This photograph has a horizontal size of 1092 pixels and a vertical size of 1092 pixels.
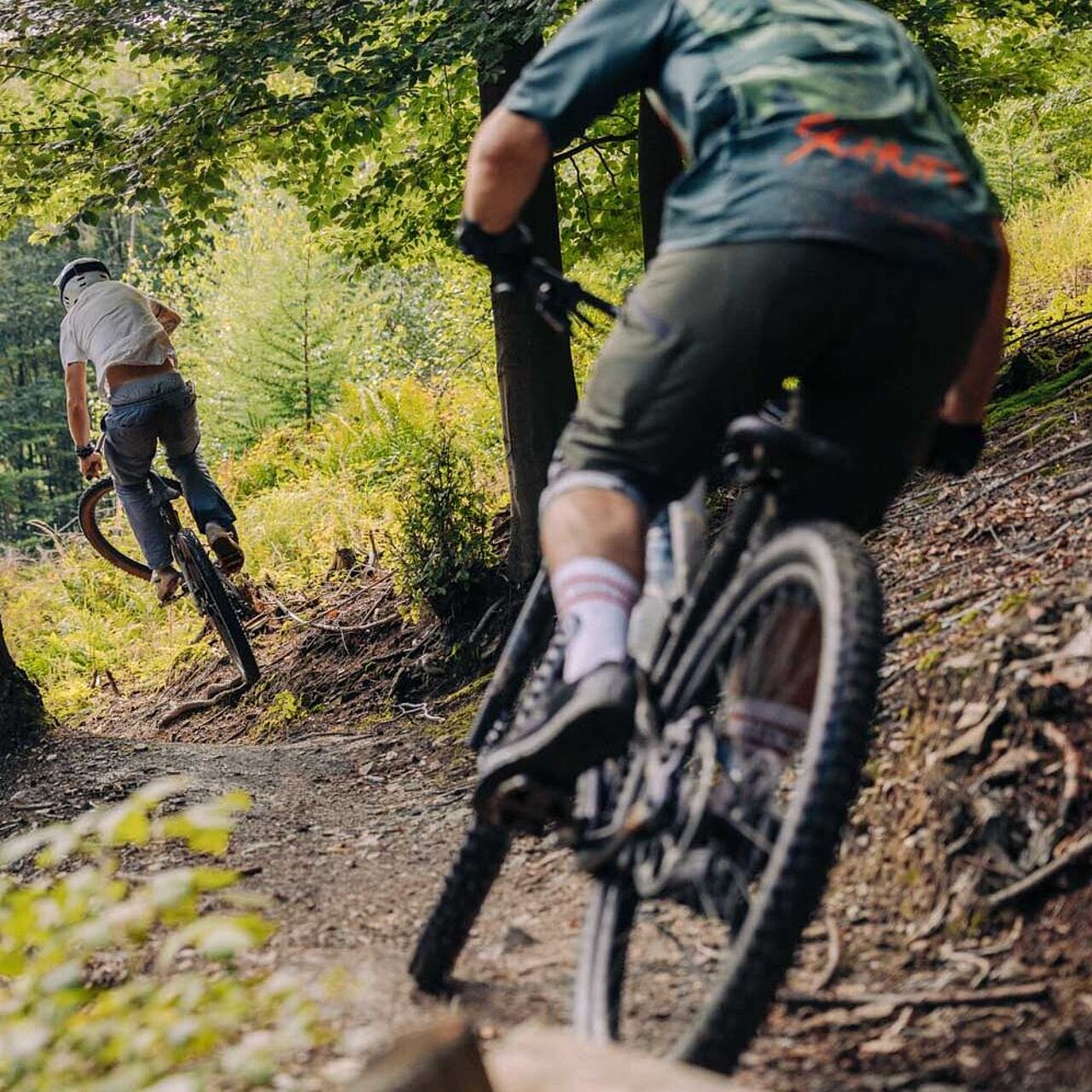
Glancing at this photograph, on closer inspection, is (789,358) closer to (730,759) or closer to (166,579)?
(730,759)

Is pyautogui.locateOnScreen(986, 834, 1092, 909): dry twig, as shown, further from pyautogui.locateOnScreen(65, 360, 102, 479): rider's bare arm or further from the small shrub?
pyautogui.locateOnScreen(65, 360, 102, 479): rider's bare arm

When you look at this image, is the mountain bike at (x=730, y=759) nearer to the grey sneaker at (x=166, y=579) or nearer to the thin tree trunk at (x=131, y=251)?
the grey sneaker at (x=166, y=579)

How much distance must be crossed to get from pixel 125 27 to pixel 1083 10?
4905 millimetres

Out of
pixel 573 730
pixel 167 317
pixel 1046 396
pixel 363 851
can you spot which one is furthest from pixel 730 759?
pixel 167 317

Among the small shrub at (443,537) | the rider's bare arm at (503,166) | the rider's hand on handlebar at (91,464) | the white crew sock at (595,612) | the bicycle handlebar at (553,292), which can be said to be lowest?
the small shrub at (443,537)

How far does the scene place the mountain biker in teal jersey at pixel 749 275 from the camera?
2277mm

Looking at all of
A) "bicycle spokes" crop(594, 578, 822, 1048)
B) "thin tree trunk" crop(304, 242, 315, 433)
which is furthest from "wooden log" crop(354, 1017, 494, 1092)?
"thin tree trunk" crop(304, 242, 315, 433)

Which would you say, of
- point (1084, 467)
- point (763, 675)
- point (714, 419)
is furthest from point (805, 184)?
point (1084, 467)

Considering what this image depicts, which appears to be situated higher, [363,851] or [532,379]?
[532,379]

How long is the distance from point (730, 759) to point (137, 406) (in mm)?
6126

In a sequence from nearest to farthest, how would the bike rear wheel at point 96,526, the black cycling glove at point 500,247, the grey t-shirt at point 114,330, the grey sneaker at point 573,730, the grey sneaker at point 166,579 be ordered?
the grey sneaker at point 573,730 < the black cycling glove at point 500,247 < the grey t-shirt at point 114,330 < the grey sneaker at point 166,579 < the bike rear wheel at point 96,526

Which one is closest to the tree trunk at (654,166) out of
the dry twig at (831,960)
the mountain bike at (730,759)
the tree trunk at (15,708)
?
the tree trunk at (15,708)

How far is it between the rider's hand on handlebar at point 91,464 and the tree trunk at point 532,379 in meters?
2.53

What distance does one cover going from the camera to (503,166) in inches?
103
